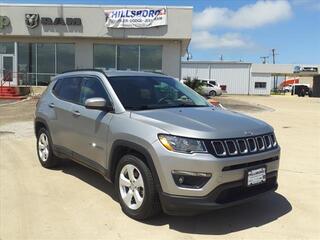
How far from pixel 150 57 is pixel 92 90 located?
24.7m

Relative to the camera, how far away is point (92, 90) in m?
6.53

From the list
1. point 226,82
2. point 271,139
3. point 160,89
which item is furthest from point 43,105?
point 226,82

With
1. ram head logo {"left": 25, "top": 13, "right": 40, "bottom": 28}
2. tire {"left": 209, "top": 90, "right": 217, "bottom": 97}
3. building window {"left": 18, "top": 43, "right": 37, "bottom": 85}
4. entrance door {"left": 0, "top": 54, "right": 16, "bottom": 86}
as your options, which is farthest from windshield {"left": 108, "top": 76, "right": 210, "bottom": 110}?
tire {"left": 209, "top": 90, "right": 217, "bottom": 97}

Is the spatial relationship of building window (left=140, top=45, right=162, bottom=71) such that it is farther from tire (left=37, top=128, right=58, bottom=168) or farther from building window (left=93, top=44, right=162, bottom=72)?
tire (left=37, top=128, right=58, bottom=168)

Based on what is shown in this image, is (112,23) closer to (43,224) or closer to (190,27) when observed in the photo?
(190,27)

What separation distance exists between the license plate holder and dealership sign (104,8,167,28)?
25111mm

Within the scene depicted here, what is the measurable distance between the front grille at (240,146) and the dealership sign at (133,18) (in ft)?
81.7

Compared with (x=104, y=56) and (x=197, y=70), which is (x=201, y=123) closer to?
(x=104, y=56)

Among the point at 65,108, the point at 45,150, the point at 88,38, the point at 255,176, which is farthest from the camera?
the point at 88,38

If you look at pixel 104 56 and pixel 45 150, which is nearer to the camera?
pixel 45 150

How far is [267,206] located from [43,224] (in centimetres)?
287

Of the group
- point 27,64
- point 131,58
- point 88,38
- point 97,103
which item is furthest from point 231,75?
point 97,103

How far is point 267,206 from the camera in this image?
595cm

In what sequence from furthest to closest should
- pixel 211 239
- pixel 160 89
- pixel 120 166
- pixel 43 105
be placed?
pixel 43 105 < pixel 160 89 < pixel 120 166 < pixel 211 239
